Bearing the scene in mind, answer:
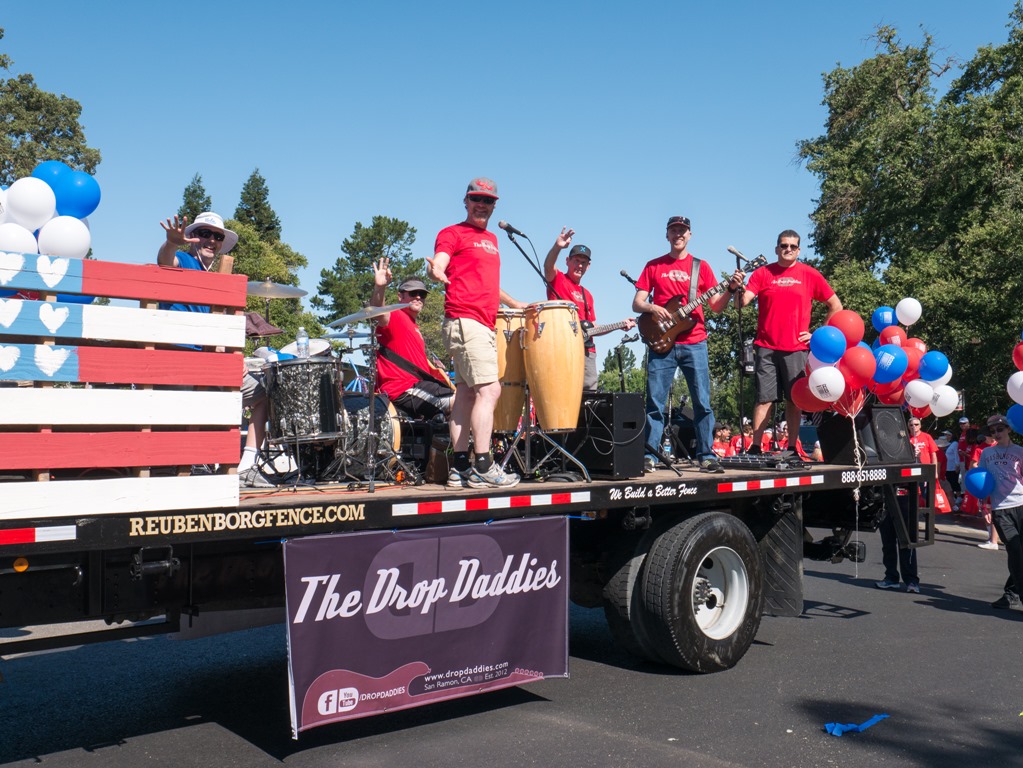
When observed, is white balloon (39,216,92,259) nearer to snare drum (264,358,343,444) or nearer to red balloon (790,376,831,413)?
snare drum (264,358,343,444)

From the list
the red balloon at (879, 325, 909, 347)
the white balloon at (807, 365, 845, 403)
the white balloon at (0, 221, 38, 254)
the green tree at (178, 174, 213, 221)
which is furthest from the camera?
the green tree at (178, 174, 213, 221)

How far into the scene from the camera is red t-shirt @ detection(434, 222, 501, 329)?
563 cm

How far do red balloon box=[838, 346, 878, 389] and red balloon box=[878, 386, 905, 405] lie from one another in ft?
3.57

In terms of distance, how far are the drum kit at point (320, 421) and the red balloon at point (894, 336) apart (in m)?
5.70

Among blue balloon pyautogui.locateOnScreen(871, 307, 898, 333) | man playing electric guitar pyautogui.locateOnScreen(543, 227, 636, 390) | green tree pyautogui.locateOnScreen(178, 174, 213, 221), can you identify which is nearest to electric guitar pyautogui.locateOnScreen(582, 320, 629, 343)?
man playing electric guitar pyautogui.locateOnScreen(543, 227, 636, 390)

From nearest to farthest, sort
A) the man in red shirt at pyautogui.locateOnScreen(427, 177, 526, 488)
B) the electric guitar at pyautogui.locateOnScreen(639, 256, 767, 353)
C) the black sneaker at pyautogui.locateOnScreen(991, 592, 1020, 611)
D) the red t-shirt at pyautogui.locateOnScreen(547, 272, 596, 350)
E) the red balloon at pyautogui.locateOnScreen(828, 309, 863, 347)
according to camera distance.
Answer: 1. the man in red shirt at pyautogui.locateOnScreen(427, 177, 526, 488)
2. the electric guitar at pyautogui.locateOnScreen(639, 256, 767, 353)
3. the red balloon at pyautogui.locateOnScreen(828, 309, 863, 347)
4. the red t-shirt at pyautogui.locateOnScreen(547, 272, 596, 350)
5. the black sneaker at pyautogui.locateOnScreen(991, 592, 1020, 611)

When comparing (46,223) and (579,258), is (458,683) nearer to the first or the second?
(46,223)

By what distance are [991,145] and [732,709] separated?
1924 centimetres

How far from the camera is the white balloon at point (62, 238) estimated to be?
448cm

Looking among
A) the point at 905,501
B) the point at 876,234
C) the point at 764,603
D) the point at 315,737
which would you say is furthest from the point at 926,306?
the point at 315,737

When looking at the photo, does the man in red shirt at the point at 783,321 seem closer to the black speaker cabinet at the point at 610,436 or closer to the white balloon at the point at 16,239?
the black speaker cabinet at the point at 610,436

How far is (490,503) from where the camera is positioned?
4973mm

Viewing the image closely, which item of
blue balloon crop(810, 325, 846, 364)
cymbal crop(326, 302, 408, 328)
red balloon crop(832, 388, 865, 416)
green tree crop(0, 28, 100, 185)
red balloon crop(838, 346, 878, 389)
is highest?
green tree crop(0, 28, 100, 185)

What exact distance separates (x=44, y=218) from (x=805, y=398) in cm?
564
